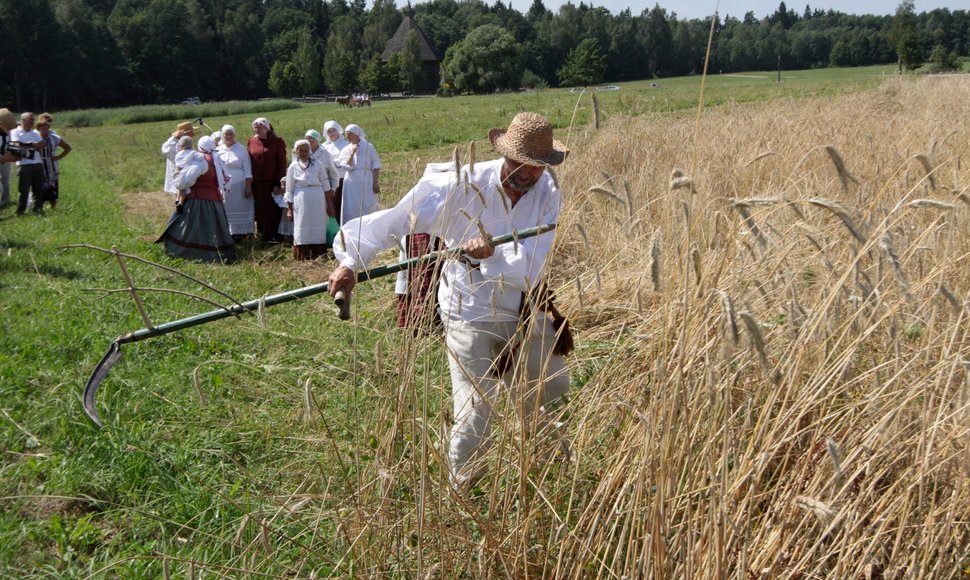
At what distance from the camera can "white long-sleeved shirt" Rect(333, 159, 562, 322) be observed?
2801 millimetres

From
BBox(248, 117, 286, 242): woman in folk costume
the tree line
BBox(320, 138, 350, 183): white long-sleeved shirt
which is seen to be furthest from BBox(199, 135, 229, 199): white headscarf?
the tree line

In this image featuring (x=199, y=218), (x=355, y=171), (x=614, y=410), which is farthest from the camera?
(x=355, y=171)

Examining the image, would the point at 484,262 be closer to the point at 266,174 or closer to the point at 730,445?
the point at 730,445

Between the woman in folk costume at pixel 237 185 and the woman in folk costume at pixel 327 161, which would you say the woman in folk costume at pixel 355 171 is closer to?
the woman in folk costume at pixel 327 161

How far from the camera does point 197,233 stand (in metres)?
9.52

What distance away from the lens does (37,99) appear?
6631 cm

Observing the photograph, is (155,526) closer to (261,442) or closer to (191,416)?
(261,442)

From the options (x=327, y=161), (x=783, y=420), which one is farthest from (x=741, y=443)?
(x=327, y=161)

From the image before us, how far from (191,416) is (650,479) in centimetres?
309

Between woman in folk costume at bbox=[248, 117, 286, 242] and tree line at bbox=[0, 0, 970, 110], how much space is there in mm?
48320

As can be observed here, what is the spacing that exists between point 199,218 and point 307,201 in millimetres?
1246

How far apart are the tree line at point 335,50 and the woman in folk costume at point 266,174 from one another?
159ft

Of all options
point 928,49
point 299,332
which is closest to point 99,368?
point 299,332

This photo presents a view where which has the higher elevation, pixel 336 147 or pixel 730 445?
pixel 336 147
